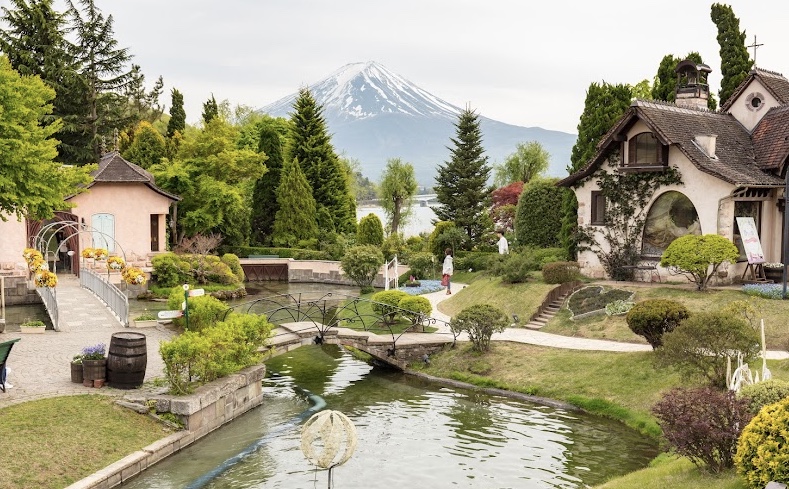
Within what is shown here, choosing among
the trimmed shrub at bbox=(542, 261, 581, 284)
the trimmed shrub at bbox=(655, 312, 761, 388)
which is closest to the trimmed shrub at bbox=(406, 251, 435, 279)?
the trimmed shrub at bbox=(542, 261, 581, 284)

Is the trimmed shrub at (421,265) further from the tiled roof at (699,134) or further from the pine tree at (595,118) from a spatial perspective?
the tiled roof at (699,134)

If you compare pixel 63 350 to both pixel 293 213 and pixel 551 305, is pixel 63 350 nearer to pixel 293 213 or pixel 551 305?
pixel 551 305

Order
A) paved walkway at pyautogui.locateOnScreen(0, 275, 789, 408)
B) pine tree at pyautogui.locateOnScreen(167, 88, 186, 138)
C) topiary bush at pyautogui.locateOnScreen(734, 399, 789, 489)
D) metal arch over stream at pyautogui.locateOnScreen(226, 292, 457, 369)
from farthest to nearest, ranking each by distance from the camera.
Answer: pine tree at pyautogui.locateOnScreen(167, 88, 186, 138)
metal arch over stream at pyautogui.locateOnScreen(226, 292, 457, 369)
paved walkway at pyautogui.locateOnScreen(0, 275, 789, 408)
topiary bush at pyautogui.locateOnScreen(734, 399, 789, 489)

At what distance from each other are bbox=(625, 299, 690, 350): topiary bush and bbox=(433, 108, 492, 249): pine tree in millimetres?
27179

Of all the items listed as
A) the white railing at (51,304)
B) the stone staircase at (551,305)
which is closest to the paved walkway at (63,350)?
the white railing at (51,304)

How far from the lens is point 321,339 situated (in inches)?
988

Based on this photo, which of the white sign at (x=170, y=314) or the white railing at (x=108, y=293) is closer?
the white sign at (x=170, y=314)

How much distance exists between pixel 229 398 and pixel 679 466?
10646mm

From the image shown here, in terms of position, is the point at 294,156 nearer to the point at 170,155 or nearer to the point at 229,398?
the point at 170,155

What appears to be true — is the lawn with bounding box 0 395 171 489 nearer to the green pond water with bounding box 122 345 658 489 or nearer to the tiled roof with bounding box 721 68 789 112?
the green pond water with bounding box 122 345 658 489

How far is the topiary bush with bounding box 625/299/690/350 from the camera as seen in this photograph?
22.2 metres

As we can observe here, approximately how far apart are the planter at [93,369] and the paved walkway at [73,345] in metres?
0.29

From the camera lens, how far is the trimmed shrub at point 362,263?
39.5 metres

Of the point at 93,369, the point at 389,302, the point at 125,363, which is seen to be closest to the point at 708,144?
the point at 389,302
